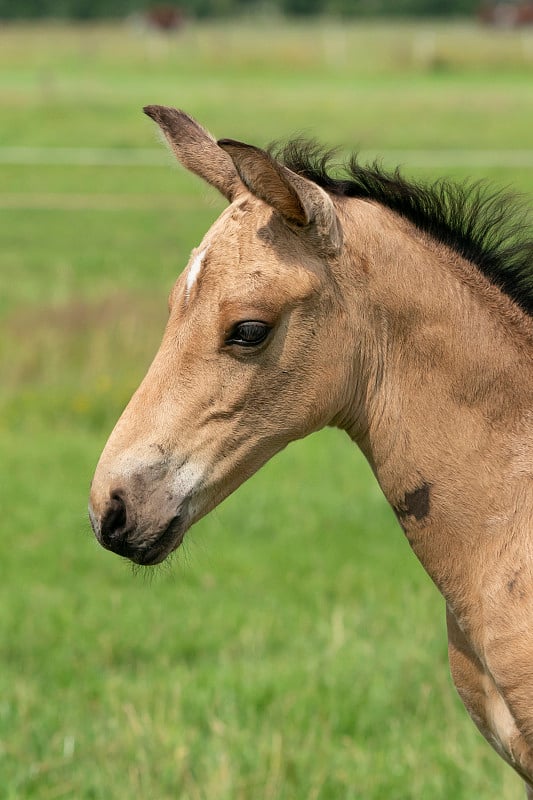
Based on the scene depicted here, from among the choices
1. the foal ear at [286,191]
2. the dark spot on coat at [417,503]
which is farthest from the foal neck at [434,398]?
the foal ear at [286,191]

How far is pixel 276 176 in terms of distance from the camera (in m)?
3.15

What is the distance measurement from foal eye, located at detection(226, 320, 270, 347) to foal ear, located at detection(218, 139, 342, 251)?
29cm

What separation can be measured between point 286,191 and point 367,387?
23.2 inches

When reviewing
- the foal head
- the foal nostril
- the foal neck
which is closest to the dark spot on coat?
the foal neck

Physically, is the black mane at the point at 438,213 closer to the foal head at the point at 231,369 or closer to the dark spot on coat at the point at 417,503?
the foal head at the point at 231,369

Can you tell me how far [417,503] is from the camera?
11.2 feet

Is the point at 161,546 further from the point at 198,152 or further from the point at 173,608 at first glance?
the point at 173,608

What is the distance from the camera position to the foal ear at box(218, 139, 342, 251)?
308 cm

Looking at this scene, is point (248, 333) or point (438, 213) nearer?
point (248, 333)

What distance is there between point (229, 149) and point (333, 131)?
24.3 m

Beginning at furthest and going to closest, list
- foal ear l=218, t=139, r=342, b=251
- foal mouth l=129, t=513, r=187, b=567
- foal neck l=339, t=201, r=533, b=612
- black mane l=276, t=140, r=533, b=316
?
black mane l=276, t=140, r=533, b=316
foal neck l=339, t=201, r=533, b=612
foal mouth l=129, t=513, r=187, b=567
foal ear l=218, t=139, r=342, b=251

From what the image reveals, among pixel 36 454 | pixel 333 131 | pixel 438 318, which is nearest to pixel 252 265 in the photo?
pixel 438 318

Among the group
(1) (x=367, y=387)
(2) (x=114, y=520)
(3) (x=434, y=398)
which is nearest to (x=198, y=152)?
(1) (x=367, y=387)

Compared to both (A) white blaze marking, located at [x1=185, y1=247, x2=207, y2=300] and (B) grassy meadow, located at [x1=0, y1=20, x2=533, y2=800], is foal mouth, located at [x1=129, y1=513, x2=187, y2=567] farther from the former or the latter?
(A) white blaze marking, located at [x1=185, y1=247, x2=207, y2=300]
